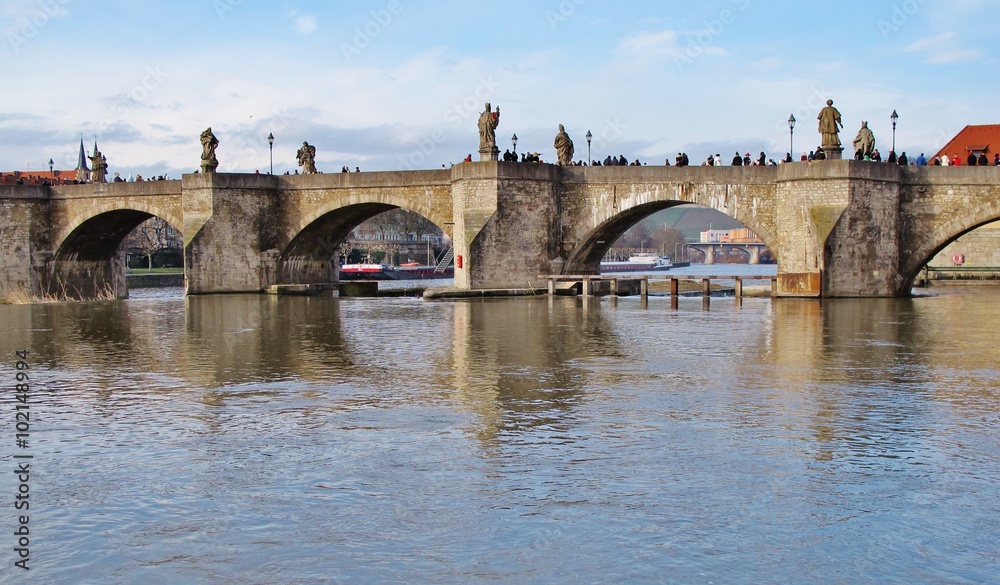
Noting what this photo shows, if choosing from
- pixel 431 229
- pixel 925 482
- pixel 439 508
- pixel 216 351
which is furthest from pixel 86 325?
pixel 431 229

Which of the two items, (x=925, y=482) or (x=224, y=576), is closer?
(x=224, y=576)

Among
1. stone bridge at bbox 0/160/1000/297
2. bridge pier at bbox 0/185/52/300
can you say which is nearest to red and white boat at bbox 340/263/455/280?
bridge pier at bbox 0/185/52/300

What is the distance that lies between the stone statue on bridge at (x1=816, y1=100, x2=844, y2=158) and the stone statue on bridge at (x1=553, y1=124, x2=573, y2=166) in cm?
924

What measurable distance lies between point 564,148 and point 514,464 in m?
30.4

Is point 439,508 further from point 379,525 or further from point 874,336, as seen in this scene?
point 874,336

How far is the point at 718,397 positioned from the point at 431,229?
113 meters

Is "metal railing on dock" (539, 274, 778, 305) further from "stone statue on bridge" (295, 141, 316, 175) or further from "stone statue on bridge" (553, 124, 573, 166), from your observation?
"stone statue on bridge" (295, 141, 316, 175)

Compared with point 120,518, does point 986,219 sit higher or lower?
higher

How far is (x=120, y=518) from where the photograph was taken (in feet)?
29.1

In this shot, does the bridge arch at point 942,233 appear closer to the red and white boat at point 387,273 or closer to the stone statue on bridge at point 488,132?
the stone statue on bridge at point 488,132

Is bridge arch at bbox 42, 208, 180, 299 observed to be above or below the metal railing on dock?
above

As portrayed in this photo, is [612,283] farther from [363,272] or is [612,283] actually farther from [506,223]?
[363,272]

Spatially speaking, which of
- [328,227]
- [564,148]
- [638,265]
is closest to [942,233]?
[564,148]

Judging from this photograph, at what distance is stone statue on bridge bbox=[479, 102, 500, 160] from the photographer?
3841cm
